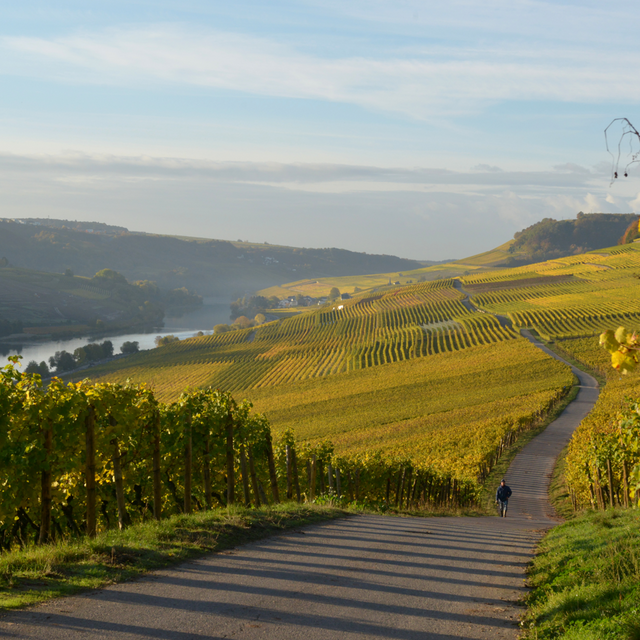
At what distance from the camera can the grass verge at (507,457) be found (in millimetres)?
25177

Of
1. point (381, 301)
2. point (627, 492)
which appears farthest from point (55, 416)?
point (381, 301)

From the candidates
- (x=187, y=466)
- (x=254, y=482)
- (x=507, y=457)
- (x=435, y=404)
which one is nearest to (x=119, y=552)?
(x=187, y=466)

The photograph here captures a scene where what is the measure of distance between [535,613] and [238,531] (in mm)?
4405

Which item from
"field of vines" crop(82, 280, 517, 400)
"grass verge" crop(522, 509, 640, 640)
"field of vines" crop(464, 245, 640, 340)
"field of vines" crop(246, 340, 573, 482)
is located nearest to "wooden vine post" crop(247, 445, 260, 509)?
"grass verge" crop(522, 509, 640, 640)

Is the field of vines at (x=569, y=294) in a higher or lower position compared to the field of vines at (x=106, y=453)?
Result: higher

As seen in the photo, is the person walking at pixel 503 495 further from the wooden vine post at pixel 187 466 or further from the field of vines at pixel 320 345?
the field of vines at pixel 320 345

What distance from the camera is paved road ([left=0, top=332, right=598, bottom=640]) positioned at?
5141 mm

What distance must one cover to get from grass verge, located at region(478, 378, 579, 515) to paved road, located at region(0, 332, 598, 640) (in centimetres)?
1555

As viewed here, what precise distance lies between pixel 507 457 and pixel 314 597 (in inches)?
1193

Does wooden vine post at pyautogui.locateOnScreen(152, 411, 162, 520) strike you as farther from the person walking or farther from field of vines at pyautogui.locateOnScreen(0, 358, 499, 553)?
the person walking

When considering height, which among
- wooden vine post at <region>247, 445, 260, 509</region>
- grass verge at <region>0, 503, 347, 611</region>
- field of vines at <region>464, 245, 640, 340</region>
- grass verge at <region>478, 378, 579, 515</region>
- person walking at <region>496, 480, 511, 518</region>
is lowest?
grass verge at <region>478, 378, 579, 515</region>

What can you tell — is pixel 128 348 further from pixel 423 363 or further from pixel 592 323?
pixel 592 323

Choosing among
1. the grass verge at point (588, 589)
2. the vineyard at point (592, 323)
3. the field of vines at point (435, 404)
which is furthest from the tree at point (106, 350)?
the grass verge at point (588, 589)

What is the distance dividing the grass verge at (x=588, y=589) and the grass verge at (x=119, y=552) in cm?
410
